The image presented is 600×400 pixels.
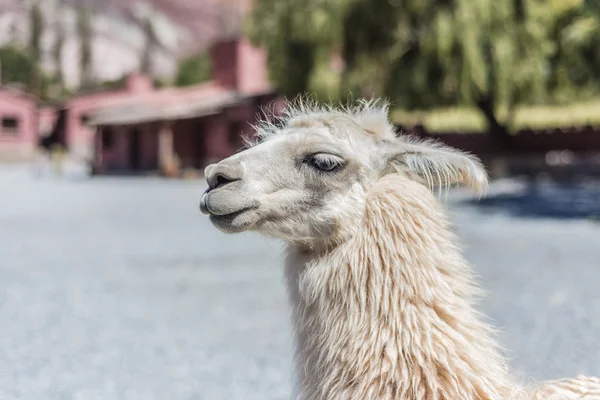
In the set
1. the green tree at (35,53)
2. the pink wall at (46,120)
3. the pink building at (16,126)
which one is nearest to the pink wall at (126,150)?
the pink building at (16,126)

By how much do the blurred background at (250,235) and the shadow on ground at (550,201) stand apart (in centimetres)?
13

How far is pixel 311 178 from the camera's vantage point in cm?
249

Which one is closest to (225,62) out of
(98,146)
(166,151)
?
(166,151)

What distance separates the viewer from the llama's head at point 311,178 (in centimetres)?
240

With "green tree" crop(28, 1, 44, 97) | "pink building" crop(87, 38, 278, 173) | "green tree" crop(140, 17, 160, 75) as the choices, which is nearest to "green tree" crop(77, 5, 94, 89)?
"green tree" crop(28, 1, 44, 97)

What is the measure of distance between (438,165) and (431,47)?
55.2 feet

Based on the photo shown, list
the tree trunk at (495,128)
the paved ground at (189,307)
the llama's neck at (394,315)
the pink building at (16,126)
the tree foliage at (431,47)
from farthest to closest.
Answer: the pink building at (16,126)
the tree trunk at (495,128)
the tree foliage at (431,47)
the paved ground at (189,307)
the llama's neck at (394,315)

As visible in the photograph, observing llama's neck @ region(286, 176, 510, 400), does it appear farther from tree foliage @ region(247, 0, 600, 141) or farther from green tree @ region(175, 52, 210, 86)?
green tree @ region(175, 52, 210, 86)

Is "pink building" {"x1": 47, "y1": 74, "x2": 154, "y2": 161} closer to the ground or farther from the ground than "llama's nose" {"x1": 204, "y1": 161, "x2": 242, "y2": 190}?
farther from the ground

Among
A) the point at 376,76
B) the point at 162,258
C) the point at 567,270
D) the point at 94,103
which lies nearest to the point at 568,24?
the point at 376,76

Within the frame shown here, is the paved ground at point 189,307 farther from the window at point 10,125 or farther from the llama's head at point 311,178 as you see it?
the window at point 10,125

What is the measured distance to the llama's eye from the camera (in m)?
2.45

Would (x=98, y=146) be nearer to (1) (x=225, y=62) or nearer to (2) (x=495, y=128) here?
(1) (x=225, y=62)

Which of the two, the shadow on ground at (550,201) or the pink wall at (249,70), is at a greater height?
the pink wall at (249,70)
